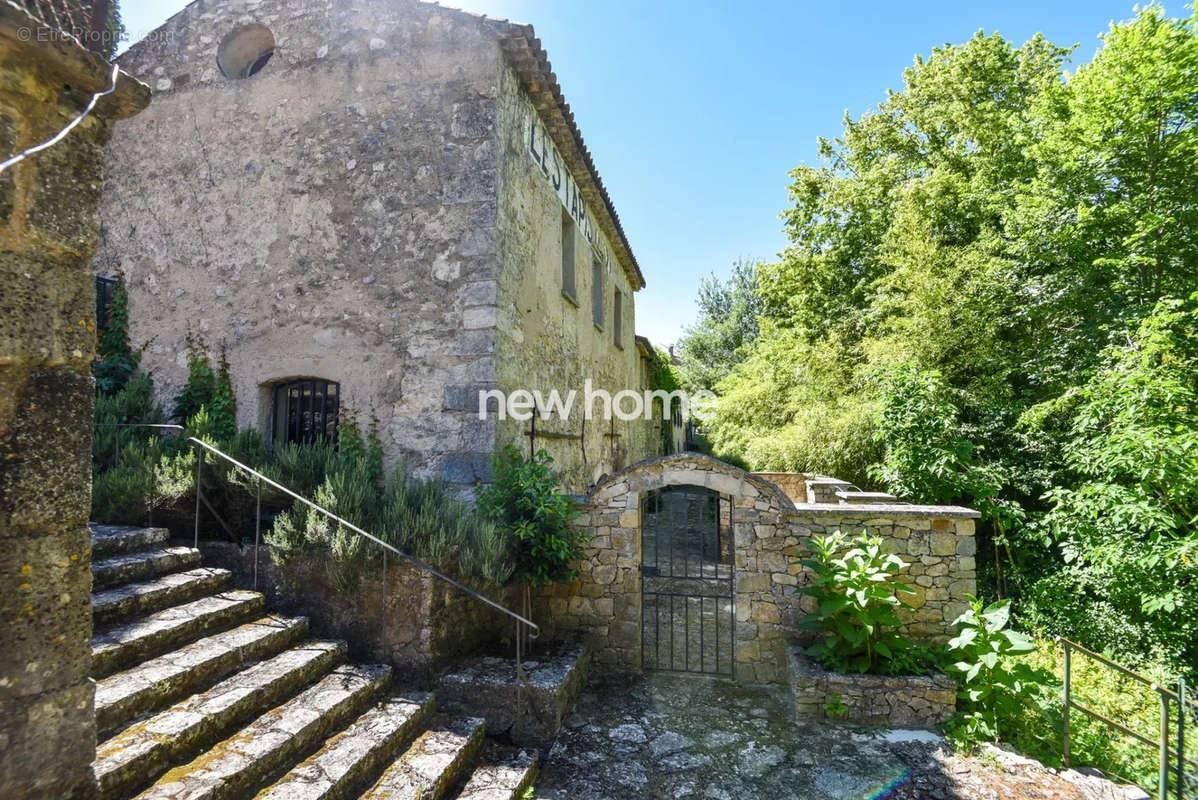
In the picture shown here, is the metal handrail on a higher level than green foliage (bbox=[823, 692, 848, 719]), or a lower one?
higher

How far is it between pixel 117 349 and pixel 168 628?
5035 mm

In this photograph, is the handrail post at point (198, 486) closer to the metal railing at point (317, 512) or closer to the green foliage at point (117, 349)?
the metal railing at point (317, 512)

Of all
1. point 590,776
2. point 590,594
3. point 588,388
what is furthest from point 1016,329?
point 590,776

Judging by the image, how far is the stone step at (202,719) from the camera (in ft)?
9.05

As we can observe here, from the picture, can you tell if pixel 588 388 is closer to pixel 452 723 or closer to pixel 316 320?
pixel 316 320

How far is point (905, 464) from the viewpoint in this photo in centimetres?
804

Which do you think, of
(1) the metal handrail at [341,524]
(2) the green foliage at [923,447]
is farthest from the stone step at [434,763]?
(2) the green foliage at [923,447]

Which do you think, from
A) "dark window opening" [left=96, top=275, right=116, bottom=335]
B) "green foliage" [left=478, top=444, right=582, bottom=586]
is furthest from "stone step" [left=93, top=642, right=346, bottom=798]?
"dark window opening" [left=96, top=275, right=116, bottom=335]

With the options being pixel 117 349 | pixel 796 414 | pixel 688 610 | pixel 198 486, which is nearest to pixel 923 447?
pixel 688 610

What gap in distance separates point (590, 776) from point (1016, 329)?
10.0 m

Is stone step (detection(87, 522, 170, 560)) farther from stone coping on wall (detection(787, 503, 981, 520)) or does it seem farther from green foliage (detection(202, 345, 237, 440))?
stone coping on wall (detection(787, 503, 981, 520))

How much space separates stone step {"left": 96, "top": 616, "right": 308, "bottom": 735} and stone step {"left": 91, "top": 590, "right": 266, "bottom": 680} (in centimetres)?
7

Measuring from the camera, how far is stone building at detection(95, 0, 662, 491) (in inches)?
243

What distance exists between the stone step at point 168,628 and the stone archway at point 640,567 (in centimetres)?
280
